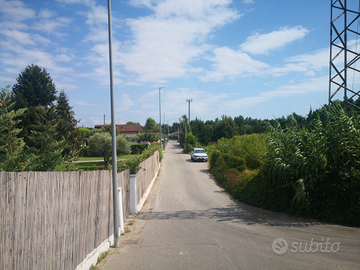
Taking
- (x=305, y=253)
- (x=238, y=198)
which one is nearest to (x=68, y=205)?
(x=305, y=253)

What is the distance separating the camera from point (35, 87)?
43406mm

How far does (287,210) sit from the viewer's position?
366 inches

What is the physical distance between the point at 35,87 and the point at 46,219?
47.5m

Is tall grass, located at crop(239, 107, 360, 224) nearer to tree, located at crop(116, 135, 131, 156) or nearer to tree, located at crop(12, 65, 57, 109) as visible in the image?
tree, located at crop(116, 135, 131, 156)

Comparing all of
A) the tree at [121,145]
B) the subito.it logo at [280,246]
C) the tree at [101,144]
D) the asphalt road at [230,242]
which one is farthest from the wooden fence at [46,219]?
the tree at [121,145]

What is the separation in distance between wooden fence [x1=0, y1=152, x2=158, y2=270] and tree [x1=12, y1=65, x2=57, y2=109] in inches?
1727

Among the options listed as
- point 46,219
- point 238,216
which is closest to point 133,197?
point 238,216

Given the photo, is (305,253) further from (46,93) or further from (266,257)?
(46,93)

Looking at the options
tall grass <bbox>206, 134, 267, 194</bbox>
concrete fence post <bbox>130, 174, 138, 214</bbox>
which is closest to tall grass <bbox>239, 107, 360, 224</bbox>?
tall grass <bbox>206, 134, 267, 194</bbox>

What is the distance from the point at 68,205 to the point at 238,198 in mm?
9708

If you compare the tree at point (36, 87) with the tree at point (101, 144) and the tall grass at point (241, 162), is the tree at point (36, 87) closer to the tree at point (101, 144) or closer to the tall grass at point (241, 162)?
the tree at point (101, 144)

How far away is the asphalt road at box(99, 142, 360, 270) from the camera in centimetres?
509

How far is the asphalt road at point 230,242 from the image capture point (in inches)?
200

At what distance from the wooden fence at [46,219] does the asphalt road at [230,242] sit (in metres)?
1.10
